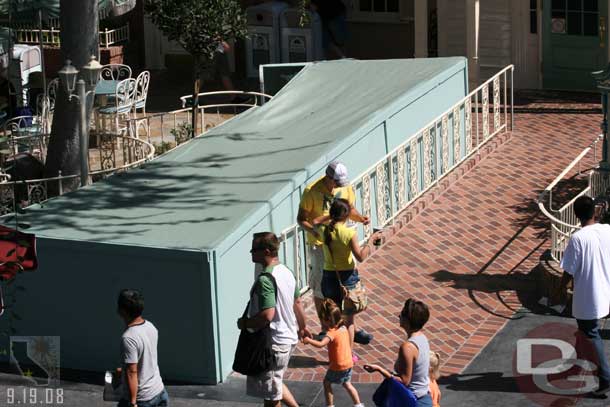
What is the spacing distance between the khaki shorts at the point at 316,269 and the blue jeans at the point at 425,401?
8.74 feet

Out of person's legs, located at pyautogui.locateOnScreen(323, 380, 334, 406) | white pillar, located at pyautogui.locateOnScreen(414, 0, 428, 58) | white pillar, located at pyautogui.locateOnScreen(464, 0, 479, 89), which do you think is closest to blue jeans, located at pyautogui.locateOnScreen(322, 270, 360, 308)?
person's legs, located at pyautogui.locateOnScreen(323, 380, 334, 406)

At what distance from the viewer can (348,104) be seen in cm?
1625

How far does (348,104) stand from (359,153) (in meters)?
1.58

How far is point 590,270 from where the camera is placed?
1095 cm

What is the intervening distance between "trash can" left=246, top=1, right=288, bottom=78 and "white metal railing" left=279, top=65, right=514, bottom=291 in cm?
629

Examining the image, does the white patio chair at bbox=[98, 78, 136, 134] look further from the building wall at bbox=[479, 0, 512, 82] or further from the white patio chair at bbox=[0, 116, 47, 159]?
the building wall at bbox=[479, 0, 512, 82]

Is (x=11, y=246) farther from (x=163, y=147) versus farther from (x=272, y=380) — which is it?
(x=163, y=147)

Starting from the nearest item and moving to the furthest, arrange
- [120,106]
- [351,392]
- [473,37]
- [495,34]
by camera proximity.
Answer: [351,392] → [120,106] → [473,37] → [495,34]

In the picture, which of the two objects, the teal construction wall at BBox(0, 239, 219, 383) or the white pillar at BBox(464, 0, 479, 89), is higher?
the white pillar at BBox(464, 0, 479, 89)

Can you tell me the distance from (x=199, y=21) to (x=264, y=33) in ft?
16.3

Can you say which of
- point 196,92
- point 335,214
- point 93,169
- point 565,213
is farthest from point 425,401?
point 93,169

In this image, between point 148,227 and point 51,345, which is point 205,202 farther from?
point 51,345

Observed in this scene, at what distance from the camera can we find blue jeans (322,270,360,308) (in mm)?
11883

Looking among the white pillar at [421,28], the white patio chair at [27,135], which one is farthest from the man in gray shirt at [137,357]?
the white pillar at [421,28]
